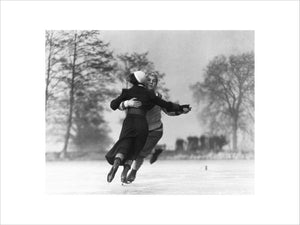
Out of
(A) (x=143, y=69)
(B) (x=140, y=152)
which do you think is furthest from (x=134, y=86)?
(B) (x=140, y=152)

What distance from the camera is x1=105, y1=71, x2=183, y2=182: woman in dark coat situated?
898 centimetres

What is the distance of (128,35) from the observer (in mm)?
9109

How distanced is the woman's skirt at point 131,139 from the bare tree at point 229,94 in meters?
0.90

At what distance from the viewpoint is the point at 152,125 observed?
29.8 ft

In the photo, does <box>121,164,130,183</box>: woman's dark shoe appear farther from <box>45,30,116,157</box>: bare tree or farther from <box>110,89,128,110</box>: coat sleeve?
<box>110,89,128,110</box>: coat sleeve

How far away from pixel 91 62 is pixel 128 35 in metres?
0.70

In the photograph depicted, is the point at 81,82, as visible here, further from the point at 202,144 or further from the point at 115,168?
the point at 202,144

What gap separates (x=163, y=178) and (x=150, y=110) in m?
0.98

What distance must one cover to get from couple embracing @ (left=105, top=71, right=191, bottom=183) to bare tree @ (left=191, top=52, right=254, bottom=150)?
0.49 meters

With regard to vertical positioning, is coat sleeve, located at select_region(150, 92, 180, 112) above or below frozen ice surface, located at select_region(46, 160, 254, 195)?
above

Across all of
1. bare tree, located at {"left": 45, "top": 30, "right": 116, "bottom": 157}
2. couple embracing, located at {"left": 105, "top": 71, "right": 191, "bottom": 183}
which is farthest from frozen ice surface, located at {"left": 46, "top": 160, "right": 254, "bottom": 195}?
bare tree, located at {"left": 45, "top": 30, "right": 116, "bottom": 157}

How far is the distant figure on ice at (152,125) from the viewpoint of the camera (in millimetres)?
9016

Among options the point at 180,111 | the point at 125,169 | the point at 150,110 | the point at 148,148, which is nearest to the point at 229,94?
the point at 180,111

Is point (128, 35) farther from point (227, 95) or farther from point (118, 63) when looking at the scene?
point (227, 95)
